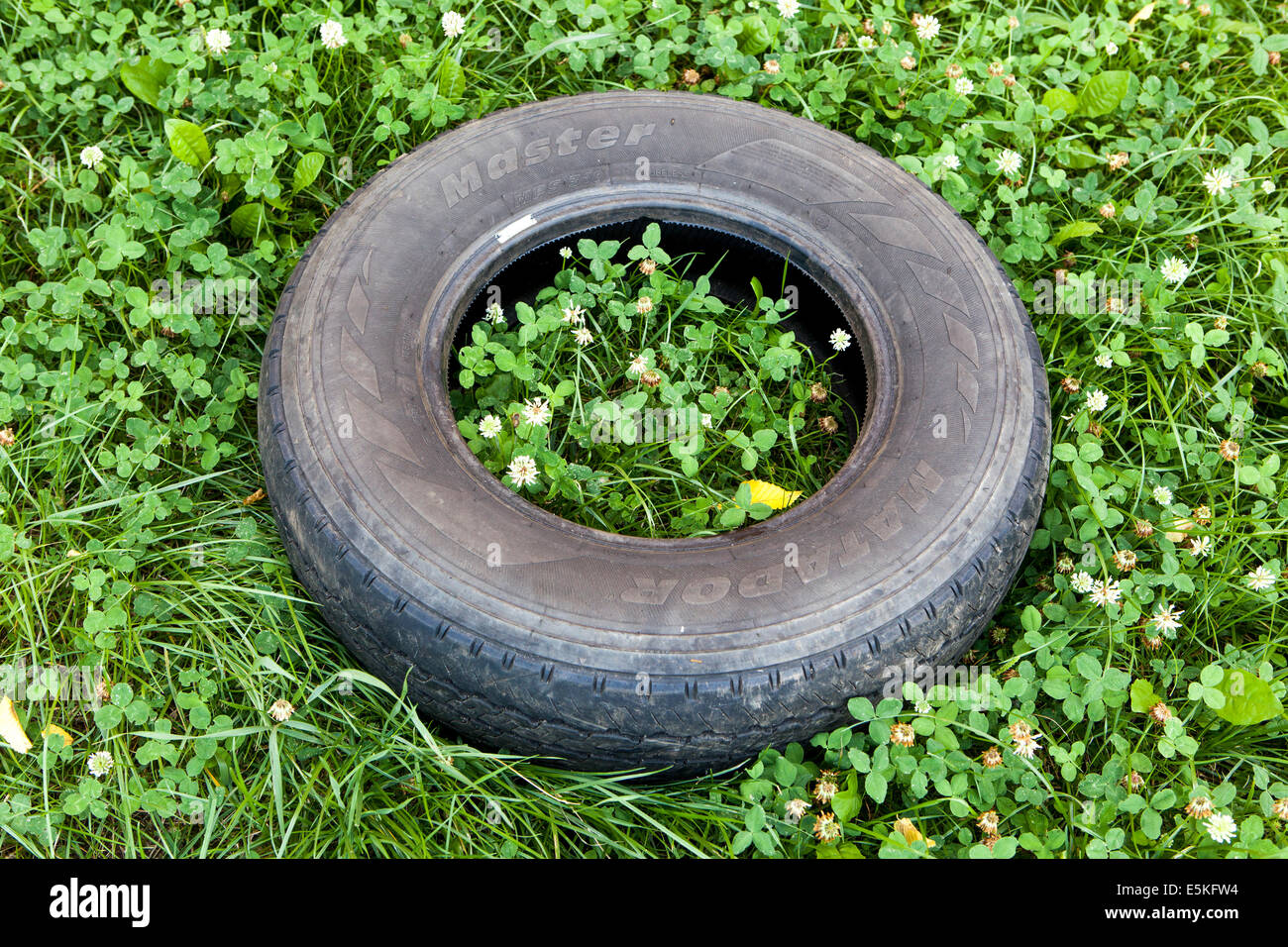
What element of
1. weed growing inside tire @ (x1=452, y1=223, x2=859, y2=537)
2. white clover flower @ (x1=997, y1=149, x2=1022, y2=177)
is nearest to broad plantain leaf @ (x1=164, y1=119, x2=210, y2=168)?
weed growing inside tire @ (x1=452, y1=223, x2=859, y2=537)

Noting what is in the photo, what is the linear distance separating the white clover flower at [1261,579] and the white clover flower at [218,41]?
336cm

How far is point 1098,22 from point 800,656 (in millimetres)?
2786

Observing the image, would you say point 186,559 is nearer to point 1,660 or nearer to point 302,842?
point 1,660

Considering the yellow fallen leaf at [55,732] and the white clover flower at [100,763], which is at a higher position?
the yellow fallen leaf at [55,732]

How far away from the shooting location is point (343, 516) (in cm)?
217

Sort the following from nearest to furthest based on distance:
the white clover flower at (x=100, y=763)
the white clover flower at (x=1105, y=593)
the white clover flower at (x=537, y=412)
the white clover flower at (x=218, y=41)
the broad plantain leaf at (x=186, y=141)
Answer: the white clover flower at (x=100, y=763)
the white clover flower at (x=1105, y=593)
the white clover flower at (x=537, y=412)
the broad plantain leaf at (x=186, y=141)
the white clover flower at (x=218, y=41)

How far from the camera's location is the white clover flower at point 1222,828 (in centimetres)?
219

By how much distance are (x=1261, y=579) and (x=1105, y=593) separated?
0.45m

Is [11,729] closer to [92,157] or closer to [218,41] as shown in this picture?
[92,157]

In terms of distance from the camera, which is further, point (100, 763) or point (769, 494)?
point (769, 494)

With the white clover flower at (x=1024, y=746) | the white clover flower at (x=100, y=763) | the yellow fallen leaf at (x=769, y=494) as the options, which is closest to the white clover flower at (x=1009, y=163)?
the yellow fallen leaf at (x=769, y=494)

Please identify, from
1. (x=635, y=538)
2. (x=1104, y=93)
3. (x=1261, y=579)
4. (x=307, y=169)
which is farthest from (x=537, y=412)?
(x=1104, y=93)

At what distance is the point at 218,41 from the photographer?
311 centimetres

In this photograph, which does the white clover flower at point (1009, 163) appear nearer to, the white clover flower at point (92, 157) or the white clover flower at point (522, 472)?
the white clover flower at point (522, 472)
